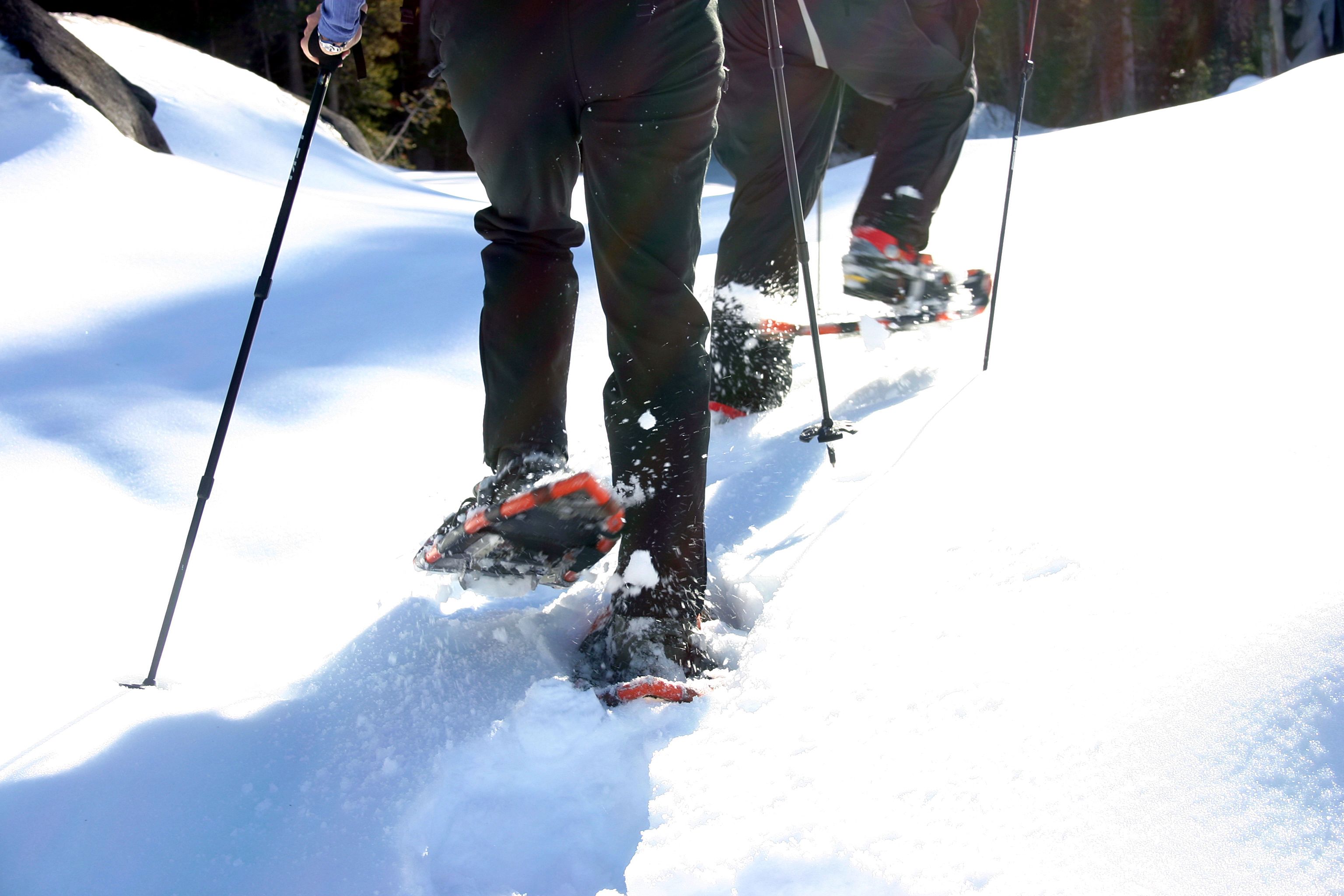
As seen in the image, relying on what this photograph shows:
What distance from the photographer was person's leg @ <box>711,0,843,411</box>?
2.42 m

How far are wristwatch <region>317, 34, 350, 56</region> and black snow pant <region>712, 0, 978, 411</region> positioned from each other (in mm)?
1190

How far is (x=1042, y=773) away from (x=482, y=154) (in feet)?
3.65

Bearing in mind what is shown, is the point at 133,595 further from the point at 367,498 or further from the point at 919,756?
the point at 919,756

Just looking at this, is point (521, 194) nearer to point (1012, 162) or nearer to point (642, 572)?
point (642, 572)

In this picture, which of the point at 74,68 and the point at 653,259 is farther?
the point at 74,68

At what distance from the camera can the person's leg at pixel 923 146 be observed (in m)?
2.48

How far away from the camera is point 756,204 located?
246 centimetres

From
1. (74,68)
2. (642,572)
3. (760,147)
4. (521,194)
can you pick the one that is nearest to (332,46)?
(521,194)

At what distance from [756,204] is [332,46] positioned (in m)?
1.24

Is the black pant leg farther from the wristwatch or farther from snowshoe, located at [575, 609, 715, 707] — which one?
snowshoe, located at [575, 609, 715, 707]

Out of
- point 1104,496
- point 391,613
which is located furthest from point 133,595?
point 1104,496

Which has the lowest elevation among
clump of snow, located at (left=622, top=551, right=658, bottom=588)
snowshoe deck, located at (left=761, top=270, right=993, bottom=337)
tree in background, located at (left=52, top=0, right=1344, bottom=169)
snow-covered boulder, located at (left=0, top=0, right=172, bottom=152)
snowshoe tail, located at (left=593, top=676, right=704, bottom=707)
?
snowshoe tail, located at (left=593, top=676, right=704, bottom=707)

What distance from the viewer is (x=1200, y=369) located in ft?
5.61

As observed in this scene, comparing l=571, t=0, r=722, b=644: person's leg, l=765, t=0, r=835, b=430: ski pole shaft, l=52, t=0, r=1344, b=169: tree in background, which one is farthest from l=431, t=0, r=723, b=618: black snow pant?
l=52, t=0, r=1344, b=169: tree in background
